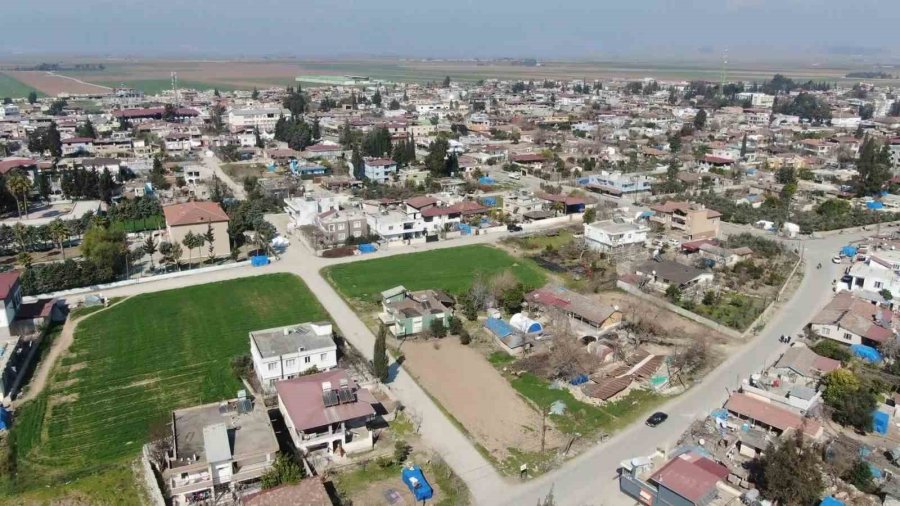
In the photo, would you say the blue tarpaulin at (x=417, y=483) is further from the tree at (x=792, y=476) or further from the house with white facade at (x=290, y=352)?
the tree at (x=792, y=476)

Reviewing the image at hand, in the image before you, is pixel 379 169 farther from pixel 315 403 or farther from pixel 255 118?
pixel 315 403

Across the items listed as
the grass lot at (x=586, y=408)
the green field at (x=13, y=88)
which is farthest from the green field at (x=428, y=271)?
the green field at (x=13, y=88)

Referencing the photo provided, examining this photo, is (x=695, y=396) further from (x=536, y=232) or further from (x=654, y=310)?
(x=536, y=232)

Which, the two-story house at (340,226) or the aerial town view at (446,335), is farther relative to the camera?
the two-story house at (340,226)

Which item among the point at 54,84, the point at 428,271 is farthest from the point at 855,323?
the point at 54,84

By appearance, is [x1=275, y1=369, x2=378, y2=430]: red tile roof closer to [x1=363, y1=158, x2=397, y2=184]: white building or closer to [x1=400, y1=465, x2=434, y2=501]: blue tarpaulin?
[x1=400, y1=465, x2=434, y2=501]: blue tarpaulin

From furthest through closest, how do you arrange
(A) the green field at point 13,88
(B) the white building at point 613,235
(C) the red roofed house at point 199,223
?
1. (A) the green field at point 13,88
2. (B) the white building at point 613,235
3. (C) the red roofed house at point 199,223

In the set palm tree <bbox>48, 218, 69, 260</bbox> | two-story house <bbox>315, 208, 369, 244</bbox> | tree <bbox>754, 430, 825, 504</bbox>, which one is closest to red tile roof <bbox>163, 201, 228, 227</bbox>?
palm tree <bbox>48, 218, 69, 260</bbox>
